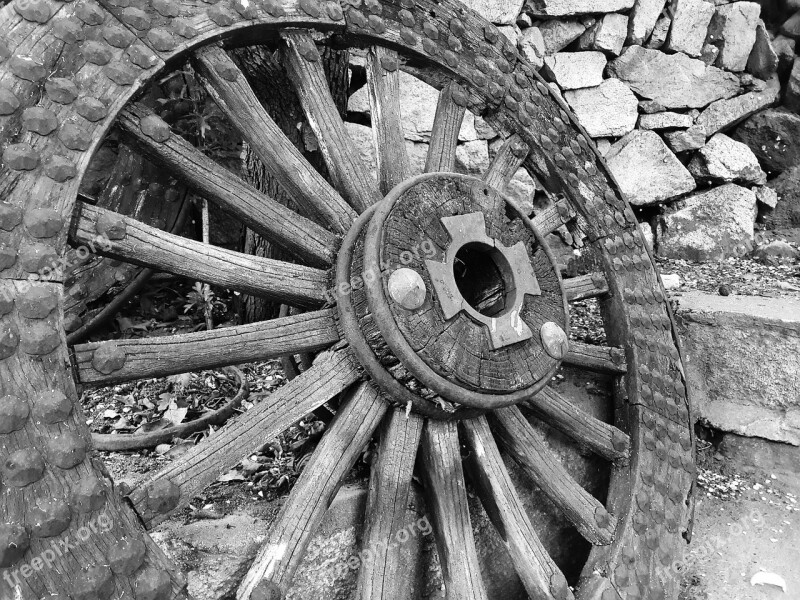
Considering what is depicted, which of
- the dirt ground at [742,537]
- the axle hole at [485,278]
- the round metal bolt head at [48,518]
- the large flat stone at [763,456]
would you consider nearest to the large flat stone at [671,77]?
the large flat stone at [763,456]

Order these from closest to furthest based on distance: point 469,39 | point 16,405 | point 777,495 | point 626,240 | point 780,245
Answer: point 16,405
point 469,39
point 626,240
point 777,495
point 780,245

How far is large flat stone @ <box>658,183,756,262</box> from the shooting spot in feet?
13.0

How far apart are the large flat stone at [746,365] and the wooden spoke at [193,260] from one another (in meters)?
1.80

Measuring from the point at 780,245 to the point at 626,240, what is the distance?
2.38 metres

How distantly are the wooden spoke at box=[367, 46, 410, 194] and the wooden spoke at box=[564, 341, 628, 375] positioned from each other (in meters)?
0.81

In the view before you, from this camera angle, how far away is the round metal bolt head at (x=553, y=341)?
1585mm

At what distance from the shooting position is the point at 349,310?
4.89ft

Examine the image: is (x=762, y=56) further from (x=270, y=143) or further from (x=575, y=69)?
(x=270, y=143)

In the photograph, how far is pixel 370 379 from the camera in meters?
1.51

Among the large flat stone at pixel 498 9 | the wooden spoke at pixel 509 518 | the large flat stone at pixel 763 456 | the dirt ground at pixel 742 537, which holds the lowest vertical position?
the dirt ground at pixel 742 537

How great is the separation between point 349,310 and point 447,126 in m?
0.78

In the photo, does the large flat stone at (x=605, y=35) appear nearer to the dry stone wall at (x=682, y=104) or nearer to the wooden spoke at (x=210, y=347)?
the dry stone wall at (x=682, y=104)

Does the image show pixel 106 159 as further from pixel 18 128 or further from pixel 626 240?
pixel 626 240

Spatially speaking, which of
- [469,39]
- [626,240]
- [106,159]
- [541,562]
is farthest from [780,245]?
[106,159]
